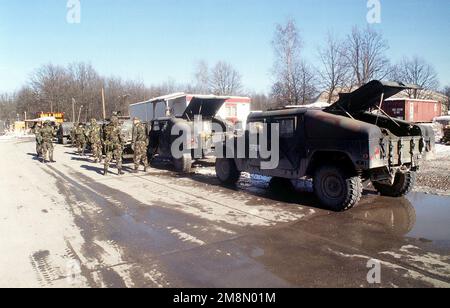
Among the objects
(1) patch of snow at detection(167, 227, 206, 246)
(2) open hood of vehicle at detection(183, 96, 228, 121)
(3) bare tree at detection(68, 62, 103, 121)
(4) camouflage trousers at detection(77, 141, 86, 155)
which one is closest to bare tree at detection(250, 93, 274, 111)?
(3) bare tree at detection(68, 62, 103, 121)

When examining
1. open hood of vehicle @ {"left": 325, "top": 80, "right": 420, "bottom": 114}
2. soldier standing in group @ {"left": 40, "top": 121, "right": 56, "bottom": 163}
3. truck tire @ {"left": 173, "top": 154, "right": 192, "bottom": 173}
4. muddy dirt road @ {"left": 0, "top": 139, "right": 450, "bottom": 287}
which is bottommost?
muddy dirt road @ {"left": 0, "top": 139, "right": 450, "bottom": 287}

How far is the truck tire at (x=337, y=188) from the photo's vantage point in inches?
256

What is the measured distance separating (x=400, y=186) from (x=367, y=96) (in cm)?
204

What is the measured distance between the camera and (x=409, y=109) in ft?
115

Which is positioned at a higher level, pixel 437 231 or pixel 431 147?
pixel 431 147

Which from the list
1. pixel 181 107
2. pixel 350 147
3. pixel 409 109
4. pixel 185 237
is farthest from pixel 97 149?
pixel 409 109

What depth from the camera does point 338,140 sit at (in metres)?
6.52

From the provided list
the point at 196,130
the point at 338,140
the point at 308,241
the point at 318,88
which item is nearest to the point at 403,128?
the point at 338,140

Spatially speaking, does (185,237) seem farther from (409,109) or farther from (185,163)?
(409,109)

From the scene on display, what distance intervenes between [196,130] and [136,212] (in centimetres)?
529

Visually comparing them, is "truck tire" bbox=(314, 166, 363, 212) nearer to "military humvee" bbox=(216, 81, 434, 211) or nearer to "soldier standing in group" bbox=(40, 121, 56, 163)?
"military humvee" bbox=(216, 81, 434, 211)

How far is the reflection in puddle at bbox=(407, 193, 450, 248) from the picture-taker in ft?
17.2

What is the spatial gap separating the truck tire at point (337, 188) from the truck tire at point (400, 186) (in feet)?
4.91
